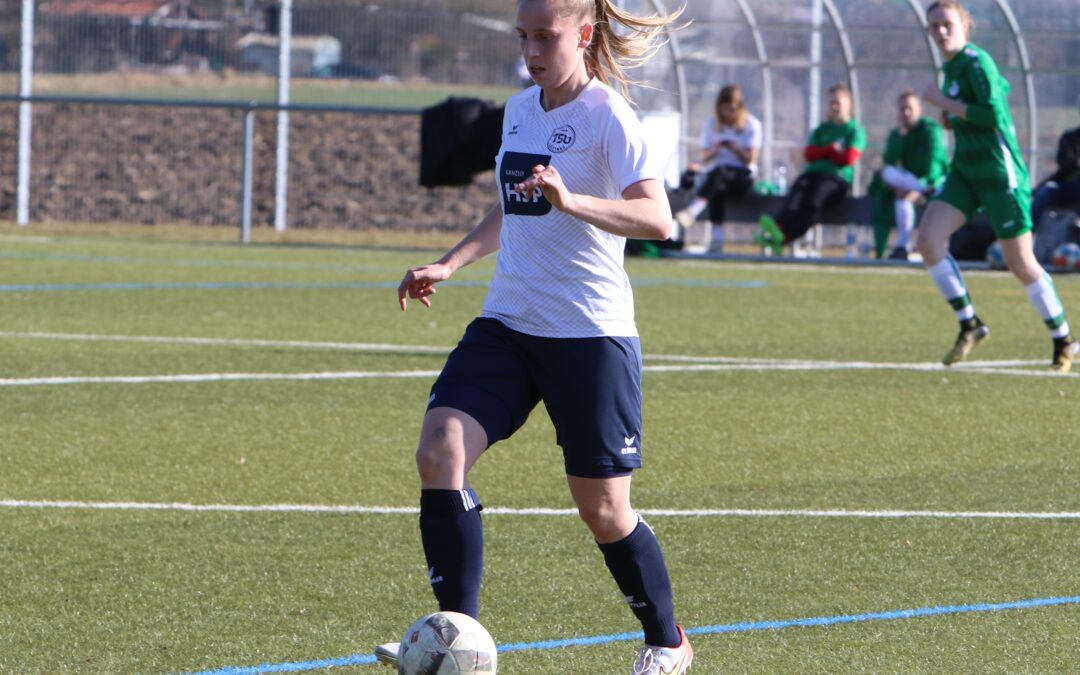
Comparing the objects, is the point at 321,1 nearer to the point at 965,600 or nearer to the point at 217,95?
the point at 217,95

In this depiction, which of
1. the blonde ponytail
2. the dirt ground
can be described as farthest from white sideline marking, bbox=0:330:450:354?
the dirt ground

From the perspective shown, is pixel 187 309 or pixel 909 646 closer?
pixel 909 646

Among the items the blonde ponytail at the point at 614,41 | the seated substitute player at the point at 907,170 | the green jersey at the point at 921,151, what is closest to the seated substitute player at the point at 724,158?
the seated substitute player at the point at 907,170

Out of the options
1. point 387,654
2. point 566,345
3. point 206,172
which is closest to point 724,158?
point 206,172

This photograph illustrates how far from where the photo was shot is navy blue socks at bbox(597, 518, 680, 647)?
4242mm

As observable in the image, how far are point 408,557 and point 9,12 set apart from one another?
23.8 meters

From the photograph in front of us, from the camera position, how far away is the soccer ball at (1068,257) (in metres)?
18.4

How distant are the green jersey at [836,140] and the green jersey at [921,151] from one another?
37 cm

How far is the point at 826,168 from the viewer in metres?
19.2

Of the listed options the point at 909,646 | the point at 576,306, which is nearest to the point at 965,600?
the point at 909,646

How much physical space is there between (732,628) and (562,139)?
1.33 metres

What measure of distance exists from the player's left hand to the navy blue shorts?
47 cm

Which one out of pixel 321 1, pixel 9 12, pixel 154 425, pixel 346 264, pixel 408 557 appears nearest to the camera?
pixel 408 557

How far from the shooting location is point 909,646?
14.8ft
